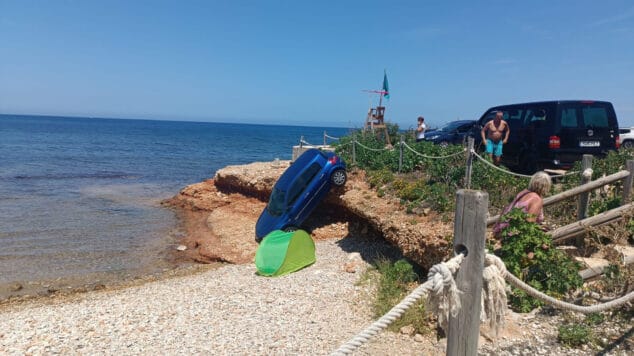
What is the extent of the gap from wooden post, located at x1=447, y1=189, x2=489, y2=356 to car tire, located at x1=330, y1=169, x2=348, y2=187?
8.29 metres

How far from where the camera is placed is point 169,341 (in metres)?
5.66

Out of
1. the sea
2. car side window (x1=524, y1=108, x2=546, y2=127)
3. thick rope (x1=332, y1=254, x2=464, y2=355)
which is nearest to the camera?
thick rope (x1=332, y1=254, x2=464, y2=355)

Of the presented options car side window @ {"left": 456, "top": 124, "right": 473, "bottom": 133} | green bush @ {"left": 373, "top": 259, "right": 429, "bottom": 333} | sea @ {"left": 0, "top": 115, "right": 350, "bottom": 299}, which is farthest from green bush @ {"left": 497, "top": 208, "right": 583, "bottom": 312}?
car side window @ {"left": 456, "top": 124, "right": 473, "bottom": 133}

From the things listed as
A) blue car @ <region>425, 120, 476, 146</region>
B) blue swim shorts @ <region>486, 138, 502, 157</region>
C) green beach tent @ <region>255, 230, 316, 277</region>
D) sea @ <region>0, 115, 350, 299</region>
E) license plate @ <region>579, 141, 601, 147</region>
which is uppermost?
blue car @ <region>425, 120, 476, 146</region>

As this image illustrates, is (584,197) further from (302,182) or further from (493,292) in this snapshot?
(302,182)

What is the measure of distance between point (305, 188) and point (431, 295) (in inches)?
341

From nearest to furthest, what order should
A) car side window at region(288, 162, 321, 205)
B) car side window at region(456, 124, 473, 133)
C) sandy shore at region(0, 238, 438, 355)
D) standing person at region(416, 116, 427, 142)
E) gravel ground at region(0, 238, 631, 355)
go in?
gravel ground at region(0, 238, 631, 355)
sandy shore at region(0, 238, 438, 355)
car side window at region(288, 162, 321, 205)
car side window at region(456, 124, 473, 133)
standing person at region(416, 116, 427, 142)

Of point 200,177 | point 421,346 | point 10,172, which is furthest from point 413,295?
point 10,172

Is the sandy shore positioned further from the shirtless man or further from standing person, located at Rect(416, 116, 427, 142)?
standing person, located at Rect(416, 116, 427, 142)

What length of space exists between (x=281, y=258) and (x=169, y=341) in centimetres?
336

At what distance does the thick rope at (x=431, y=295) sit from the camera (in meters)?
2.19

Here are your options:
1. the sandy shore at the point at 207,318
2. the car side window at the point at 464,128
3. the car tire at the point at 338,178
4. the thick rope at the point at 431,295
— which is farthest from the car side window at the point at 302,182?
the thick rope at the point at 431,295

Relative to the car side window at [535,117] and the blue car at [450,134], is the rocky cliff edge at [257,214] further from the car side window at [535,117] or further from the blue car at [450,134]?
the blue car at [450,134]

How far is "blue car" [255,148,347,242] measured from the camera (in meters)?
10.8
